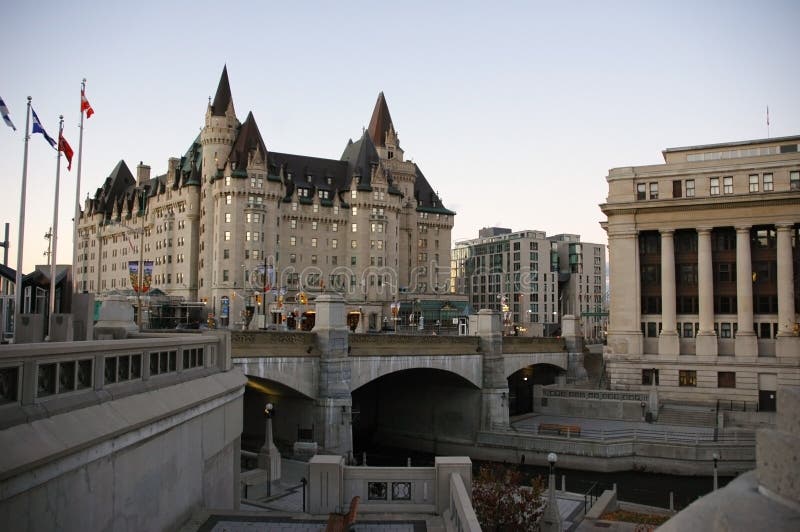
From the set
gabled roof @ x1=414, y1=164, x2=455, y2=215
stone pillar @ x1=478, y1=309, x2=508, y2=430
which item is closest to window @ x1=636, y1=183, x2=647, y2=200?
stone pillar @ x1=478, y1=309, x2=508, y2=430

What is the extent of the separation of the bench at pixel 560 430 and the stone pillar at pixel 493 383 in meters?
3.13

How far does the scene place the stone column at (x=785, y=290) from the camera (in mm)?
60312

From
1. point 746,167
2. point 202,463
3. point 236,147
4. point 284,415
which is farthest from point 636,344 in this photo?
point 236,147

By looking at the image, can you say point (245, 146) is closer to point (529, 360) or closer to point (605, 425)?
point (529, 360)

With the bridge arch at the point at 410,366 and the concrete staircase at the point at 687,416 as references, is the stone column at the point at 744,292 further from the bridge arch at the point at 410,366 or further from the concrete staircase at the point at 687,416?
the bridge arch at the point at 410,366

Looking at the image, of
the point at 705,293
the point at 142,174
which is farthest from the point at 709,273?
the point at 142,174

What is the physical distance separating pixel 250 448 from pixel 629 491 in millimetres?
23137

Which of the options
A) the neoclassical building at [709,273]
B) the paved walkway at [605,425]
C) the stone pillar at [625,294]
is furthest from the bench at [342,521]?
the stone pillar at [625,294]

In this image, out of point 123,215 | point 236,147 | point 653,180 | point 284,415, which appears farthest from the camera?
point 123,215

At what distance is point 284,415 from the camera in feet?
142

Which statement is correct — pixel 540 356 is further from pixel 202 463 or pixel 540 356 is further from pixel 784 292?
pixel 202 463

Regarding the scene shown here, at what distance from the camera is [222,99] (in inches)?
4525

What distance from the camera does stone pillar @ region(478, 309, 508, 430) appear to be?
5594cm

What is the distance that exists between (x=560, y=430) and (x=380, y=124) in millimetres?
97379
